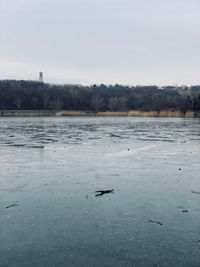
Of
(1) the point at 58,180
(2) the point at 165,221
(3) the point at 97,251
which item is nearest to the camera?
(3) the point at 97,251

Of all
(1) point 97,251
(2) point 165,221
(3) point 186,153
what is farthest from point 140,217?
(3) point 186,153

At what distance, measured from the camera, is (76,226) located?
695 cm

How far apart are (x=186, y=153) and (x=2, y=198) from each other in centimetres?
1015

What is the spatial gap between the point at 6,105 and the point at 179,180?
89737 millimetres

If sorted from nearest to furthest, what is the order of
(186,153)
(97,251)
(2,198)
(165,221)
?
1. (97,251)
2. (165,221)
3. (2,198)
4. (186,153)

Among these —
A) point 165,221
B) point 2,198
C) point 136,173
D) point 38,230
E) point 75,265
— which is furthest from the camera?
point 136,173

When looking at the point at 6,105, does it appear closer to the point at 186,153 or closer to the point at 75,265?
the point at 186,153

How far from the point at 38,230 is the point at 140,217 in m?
2.01

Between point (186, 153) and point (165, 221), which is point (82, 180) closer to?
point (165, 221)

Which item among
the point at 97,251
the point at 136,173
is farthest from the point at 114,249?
the point at 136,173

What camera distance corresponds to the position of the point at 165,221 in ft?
23.7

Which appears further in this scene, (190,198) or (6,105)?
(6,105)

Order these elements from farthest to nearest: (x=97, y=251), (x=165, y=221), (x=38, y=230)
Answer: (x=165, y=221) → (x=38, y=230) → (x=97, y=251)

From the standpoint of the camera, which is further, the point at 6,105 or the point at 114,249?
the point at 6,105
